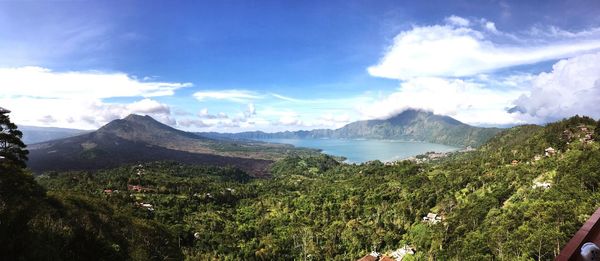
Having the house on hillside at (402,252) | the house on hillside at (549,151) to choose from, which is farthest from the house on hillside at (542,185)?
the house on hillside at (549,151)

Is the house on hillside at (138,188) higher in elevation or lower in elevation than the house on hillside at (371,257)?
higher

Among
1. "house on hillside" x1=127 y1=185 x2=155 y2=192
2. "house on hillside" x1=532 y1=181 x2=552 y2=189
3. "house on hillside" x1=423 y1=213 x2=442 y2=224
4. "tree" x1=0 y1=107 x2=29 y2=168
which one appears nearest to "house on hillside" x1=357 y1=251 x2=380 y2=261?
"house on hillside" x1=423 y1=213 x2=442 y2=224

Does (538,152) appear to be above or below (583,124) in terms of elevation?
below

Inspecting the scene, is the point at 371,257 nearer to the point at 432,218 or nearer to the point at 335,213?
the point at 432,218

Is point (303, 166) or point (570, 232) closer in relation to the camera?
point (570, 232)

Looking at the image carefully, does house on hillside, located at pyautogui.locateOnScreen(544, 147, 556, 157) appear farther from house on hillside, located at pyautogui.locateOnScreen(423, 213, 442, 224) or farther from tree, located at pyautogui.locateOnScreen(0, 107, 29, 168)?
tree, located at pyautogui.locateOnScreen(0, 107, 29, 168)

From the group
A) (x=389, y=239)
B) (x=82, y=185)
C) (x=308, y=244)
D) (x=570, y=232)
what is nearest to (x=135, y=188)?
(x=82, y=185)

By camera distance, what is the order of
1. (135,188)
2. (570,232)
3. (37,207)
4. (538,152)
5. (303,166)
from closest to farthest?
(37,207) < (570,232) < (538,152) < (135,188) < (303,166)

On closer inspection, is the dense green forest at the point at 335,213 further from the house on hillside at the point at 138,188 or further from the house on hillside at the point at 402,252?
the house on hillside at the point at 402,252

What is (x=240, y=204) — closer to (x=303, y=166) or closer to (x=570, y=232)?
(x=570, y=232)
